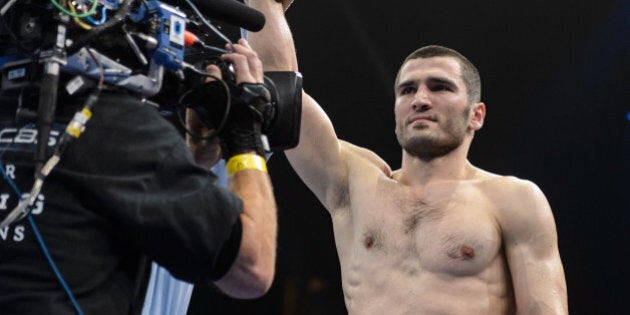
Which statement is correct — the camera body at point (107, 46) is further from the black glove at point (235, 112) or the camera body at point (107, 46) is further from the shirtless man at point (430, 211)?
the shirtless man at point (430, 211)

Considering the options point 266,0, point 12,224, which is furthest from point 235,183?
point 266,0

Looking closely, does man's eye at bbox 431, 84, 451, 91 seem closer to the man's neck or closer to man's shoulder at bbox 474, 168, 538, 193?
the man's neck

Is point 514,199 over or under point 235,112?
under

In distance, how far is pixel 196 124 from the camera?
3.82 ft

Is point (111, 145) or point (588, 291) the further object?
point (588, 291)

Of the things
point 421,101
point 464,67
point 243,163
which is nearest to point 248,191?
point 243,163

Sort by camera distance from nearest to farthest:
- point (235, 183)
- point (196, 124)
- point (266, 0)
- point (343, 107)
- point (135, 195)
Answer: point (135, 195) → point (235, 183) → point (196, 124) → point (266, 0) → point (343, 107)

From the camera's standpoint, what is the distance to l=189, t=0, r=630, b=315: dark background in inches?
151

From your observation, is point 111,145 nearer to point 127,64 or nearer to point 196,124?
point 127,64

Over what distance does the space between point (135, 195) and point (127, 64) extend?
0.60 ft

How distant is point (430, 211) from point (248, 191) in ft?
4.64

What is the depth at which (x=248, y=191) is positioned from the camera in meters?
1.03

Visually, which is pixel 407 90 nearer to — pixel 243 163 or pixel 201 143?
pixel 201 143

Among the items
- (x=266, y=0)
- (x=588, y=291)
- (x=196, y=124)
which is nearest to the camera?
(x=196, y=124)
